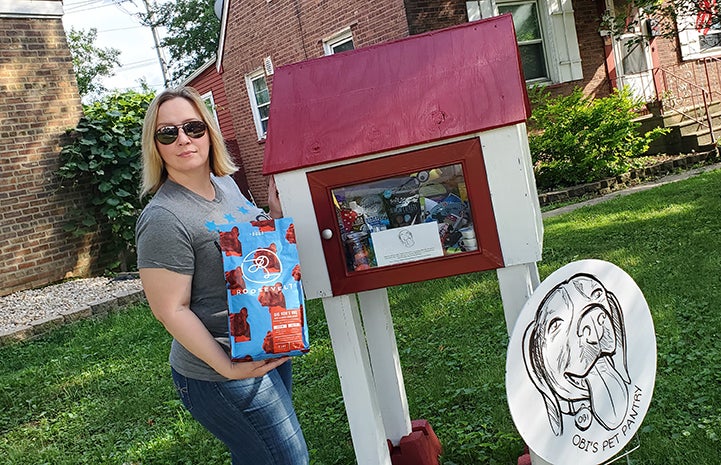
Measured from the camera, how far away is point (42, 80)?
30.4 ft

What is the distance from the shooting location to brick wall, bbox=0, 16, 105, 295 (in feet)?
28.9

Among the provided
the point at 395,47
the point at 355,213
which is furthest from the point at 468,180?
the point at 395,47

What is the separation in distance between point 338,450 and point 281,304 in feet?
5.56

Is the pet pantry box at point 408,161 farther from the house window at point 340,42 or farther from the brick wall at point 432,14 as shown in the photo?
the house window at point 340,42

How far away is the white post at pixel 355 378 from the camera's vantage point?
7.62 feet

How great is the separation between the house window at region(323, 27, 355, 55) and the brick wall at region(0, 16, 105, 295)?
4.65 m

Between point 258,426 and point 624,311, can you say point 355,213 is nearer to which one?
point 258,426

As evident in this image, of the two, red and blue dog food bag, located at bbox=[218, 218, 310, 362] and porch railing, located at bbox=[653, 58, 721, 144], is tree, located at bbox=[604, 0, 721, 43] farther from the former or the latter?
red and blue dog food bag, located at bbox=[218, 218, 310, 362]

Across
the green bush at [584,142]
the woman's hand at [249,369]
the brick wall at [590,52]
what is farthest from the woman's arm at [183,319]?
the brick wall at [590,52]

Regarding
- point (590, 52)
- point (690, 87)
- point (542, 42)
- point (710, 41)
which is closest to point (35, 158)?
point (542, 42)

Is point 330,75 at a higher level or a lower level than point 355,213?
higher

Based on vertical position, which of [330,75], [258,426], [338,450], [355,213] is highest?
[330,75]

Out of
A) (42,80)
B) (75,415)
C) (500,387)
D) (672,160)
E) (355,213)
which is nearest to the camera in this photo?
(355,213)

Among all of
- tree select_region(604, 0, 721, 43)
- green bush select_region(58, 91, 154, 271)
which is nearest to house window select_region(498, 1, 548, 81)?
tree select_region(604, 0, 721, 43)
